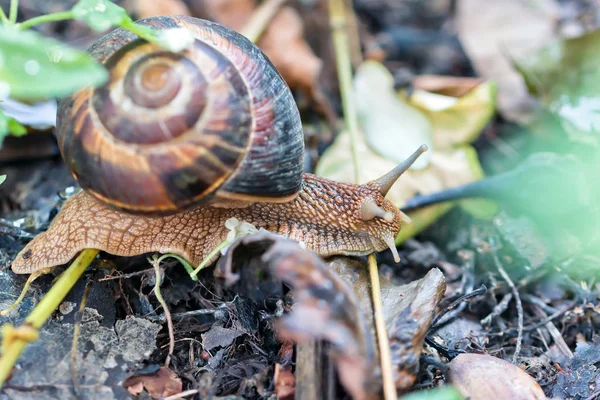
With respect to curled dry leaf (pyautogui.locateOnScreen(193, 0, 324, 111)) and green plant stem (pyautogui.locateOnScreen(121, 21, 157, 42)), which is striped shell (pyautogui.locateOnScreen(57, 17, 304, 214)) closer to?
green plant stem (pyautogui.locateOnScreen(121, 21, 157, 42))

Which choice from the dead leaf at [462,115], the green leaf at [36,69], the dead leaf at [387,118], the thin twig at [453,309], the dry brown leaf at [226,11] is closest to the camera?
the green leaf at [36,69]

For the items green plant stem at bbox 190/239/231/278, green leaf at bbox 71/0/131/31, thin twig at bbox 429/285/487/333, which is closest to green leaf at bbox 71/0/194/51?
green leaf at bbox 71/0/131/31

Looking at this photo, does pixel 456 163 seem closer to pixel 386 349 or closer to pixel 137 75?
pixel 386 349

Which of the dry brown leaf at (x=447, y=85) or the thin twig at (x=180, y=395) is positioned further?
the dry brown leaf at (x=447, y=85)

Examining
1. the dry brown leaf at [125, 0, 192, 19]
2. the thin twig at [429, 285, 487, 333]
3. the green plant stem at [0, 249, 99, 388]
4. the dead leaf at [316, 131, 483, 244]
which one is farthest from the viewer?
the dry brown leaf at [125, 0, 192, 19]

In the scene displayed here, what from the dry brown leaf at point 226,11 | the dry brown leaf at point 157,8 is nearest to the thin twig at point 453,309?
the dry brown leaf at point 226,11

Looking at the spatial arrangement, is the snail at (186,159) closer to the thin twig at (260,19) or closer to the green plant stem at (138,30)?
the green plant stem at (138,30)
